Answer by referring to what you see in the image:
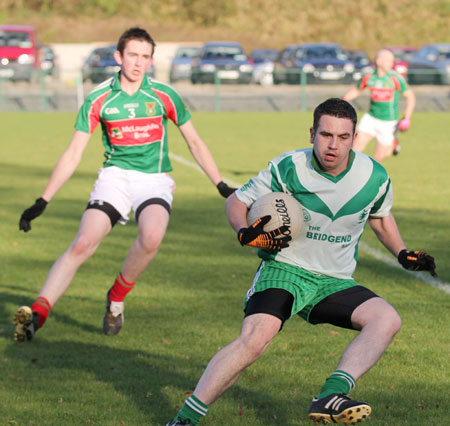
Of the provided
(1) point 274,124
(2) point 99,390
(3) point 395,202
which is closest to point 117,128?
(2) point 99,390

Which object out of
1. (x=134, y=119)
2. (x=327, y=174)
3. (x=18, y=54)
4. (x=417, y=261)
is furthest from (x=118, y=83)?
(x=18, y=54)

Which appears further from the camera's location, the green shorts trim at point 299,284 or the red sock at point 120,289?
the red sock at point 120,289

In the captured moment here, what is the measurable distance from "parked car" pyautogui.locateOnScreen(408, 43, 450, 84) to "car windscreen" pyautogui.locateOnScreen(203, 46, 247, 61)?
23.8 ft

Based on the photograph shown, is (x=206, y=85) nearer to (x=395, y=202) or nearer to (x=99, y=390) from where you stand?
(x=395, y=202)

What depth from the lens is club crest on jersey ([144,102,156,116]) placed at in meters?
7.18

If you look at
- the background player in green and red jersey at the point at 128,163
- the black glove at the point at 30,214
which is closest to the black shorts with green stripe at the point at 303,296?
the background player in green and red jersey at the point at 128,163

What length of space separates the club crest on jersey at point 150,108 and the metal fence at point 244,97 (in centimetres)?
2949

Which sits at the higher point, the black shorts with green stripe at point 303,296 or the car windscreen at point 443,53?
the car windscreen at point 443,53

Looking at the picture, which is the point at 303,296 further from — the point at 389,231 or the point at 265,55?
the point at 265,55

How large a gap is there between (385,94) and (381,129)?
0.58 metres

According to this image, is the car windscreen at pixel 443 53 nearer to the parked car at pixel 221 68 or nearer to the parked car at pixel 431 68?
the parked car at pixel 431 68

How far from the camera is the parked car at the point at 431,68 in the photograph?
37969 mm

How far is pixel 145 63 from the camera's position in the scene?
7.04m

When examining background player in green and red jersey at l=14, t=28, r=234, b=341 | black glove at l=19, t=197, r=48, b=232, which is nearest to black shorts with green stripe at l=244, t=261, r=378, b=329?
background player in green and red jersey at l=14, t=28, r=234, b=341
